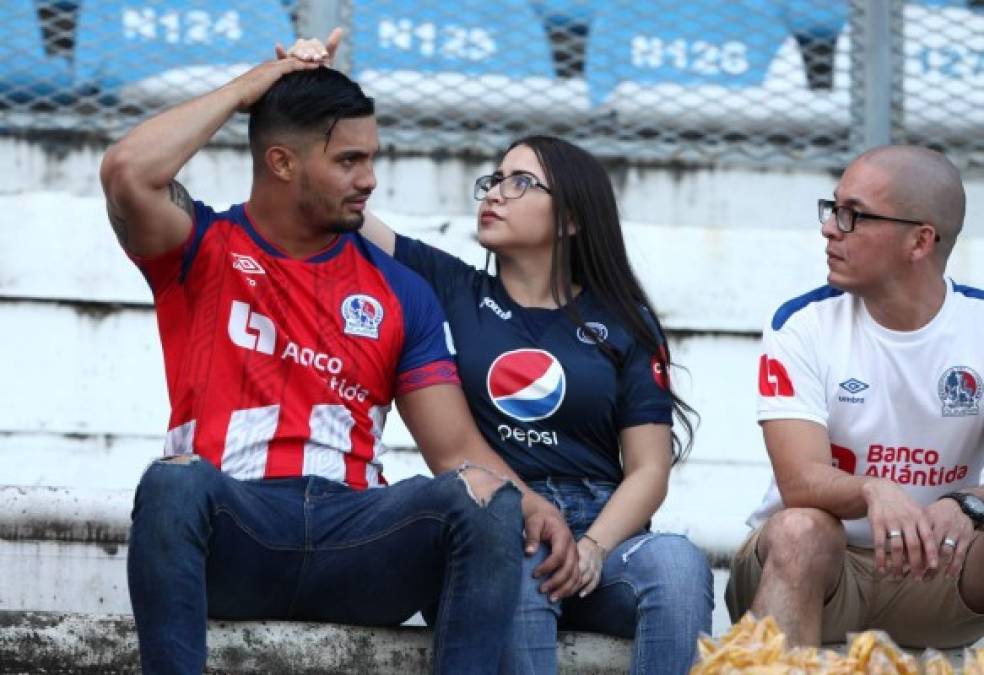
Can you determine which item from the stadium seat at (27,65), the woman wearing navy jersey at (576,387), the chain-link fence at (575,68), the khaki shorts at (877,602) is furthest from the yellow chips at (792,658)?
the stadium seat at (27,65)

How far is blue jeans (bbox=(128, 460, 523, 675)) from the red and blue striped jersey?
0.10m

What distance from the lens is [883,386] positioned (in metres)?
3.84

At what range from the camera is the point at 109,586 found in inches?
171

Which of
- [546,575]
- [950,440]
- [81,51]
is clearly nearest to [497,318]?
[546,575]

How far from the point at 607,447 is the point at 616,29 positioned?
2056mm

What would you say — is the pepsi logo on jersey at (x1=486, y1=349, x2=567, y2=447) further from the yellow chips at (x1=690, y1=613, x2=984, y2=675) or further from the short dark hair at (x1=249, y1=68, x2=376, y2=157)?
the yellow chips at (x1=690, y1=613, x2=984, y2=675)

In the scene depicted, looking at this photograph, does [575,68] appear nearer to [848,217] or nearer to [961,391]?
[848,217]

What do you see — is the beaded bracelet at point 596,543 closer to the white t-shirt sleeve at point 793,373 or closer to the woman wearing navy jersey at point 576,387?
the woman wearing navy jersey at point 576,387

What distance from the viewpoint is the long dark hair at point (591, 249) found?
3.93 meters

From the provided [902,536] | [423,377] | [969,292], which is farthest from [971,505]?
[423,377]

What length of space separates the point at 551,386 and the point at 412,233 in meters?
1.50

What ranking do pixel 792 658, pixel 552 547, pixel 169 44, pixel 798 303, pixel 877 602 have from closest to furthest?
1. pixel 792 658
2. pixel 552 547
3. pixel 877 602
4. pixel 798 303
5. pixel 169 44

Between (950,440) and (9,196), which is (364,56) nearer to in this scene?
(9,196)

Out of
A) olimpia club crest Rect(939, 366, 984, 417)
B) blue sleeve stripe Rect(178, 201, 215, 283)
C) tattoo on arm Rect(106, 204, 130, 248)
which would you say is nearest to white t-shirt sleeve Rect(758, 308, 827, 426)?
olimpia club crest Rect(939, 366, 984, 417)
